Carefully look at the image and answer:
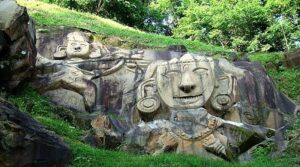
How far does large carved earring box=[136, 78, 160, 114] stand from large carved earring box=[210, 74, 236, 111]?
1.45 metres

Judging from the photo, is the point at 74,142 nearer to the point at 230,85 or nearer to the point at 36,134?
the point at 36,134

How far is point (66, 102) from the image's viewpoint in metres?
13.7

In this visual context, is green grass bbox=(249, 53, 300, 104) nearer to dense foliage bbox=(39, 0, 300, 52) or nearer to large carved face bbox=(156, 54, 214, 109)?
A: large carved face bbox=(156, 54, 214, 109)

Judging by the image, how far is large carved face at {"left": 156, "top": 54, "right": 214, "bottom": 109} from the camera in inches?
506

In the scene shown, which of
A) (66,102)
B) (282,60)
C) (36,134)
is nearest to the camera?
(36,134)

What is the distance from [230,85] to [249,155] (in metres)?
2.12

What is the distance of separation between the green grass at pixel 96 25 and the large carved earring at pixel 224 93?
18.7 feet

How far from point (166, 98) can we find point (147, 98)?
49 centimetres

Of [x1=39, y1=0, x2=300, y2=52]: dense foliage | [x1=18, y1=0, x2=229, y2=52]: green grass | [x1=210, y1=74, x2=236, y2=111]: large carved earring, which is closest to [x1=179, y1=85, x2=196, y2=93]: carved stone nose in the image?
[x1=210, y1=74, x2=236, y2=111]: large carved earring

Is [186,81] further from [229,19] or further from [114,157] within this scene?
[229,19]

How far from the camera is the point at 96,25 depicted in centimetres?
2180

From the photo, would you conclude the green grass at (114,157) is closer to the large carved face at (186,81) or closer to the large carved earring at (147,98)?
the large carved earring at (147,98)

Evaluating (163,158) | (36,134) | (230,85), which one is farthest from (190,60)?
(36,134)

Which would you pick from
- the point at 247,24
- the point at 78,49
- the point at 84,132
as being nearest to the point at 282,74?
the point at 78,49
